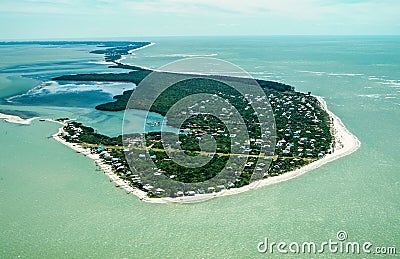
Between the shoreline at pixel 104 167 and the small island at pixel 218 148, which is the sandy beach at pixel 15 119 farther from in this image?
the shoreline at pixel 104 167

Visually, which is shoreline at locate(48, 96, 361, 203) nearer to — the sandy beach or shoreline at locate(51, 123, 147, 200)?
shoreline at locate(51, 123, 147, 200)

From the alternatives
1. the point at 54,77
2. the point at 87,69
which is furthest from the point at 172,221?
the point at 87,69

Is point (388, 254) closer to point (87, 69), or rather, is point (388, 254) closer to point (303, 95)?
point (303, 95)

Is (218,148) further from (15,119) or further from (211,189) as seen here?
(15,119)

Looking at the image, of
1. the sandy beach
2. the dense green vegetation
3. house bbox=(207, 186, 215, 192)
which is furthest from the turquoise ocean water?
the sandy beach

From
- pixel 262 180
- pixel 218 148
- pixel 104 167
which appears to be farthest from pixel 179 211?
pixel 218 148
